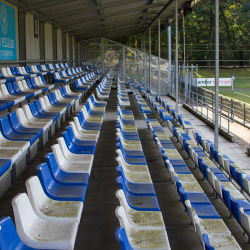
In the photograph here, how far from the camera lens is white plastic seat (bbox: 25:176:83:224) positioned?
2125 millimetres

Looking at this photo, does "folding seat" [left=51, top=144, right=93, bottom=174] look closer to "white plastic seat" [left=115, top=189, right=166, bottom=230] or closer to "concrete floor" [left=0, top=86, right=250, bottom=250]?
"concrete floor" [left=0, top=86, right=250, bottom=250]

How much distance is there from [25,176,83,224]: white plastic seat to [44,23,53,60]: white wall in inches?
360

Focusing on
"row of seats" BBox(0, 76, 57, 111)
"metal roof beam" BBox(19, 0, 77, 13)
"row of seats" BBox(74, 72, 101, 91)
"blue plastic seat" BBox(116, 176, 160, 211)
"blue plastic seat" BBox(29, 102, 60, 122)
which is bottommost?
"blue plastic seat" BBox(116, 176, 160, 211)

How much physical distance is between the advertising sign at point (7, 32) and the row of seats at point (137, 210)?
4.83 meters

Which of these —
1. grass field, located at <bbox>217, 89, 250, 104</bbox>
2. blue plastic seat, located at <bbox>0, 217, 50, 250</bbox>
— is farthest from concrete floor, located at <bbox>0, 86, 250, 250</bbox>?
grass field, located at <bbox>217, 89, 250, 104</bbox>

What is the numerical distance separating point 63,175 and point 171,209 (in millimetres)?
1338

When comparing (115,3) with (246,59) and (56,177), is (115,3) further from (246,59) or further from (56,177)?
(246,59)

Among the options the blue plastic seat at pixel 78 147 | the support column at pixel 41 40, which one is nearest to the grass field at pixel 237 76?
the support column at pixel 41 40

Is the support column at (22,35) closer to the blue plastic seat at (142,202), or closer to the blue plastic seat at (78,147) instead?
the blue plastic seat at (78,147)

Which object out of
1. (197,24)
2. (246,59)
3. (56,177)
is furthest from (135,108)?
(197,24)

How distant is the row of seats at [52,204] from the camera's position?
1.82 m

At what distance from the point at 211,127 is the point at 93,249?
289 inches

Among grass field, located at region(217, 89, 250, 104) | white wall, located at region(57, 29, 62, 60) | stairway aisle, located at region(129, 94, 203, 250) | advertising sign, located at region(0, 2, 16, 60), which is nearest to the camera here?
stairway aisle, located at region(129, 94, 203, 250)

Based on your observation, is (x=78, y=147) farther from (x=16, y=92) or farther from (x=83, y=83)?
(x=83, y=83)
